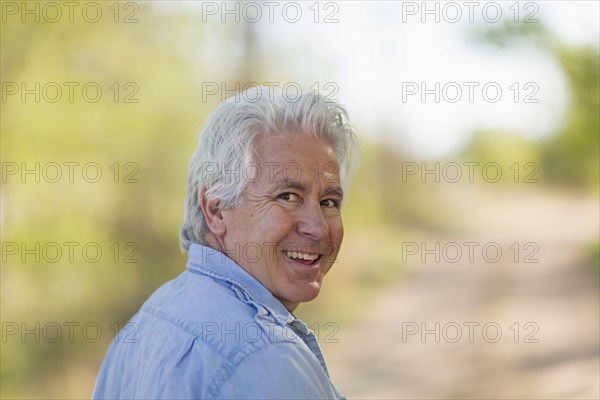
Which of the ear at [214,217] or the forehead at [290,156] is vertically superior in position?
the forehead at [290,156]

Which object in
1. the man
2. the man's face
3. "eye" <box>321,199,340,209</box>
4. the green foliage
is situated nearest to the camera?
the man

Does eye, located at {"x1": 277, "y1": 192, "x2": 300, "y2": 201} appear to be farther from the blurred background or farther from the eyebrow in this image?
the blurred background

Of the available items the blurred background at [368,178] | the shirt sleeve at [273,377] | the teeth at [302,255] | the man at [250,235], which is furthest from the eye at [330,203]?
the blurred background at [368,178]

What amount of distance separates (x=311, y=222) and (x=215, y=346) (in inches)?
14.5

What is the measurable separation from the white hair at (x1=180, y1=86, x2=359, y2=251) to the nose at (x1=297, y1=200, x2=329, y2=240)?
121 mm

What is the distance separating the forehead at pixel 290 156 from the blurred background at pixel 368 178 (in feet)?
9.46

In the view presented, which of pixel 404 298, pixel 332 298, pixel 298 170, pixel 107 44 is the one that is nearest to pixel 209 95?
pixel 107 44

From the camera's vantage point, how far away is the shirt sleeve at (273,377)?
3.29 feet

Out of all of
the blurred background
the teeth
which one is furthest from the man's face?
the blurred background

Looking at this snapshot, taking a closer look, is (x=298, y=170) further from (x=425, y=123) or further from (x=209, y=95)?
(x=425, y=123)

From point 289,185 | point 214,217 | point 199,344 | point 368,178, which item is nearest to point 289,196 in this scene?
point 289,185

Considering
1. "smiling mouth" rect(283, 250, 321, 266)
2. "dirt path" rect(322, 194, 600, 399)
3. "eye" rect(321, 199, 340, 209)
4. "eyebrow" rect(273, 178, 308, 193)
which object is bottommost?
"dirt path" rect(322, 194, 600, 399)

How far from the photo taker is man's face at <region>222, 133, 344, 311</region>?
1.29 meters

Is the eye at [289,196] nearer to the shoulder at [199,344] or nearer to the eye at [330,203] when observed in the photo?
the eye at [330,203]
